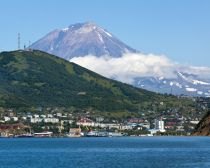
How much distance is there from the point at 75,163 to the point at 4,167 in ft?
52.1

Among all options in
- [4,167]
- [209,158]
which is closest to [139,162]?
[209,158]

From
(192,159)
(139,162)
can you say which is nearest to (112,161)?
(139,162)

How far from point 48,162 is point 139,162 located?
1921 centimetres

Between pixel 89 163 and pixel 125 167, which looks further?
pixel 89 163

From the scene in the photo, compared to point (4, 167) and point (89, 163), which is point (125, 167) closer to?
point (89, 163)

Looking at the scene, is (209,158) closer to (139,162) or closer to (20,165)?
(139,162)

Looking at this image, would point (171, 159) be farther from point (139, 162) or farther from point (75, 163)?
point (75, 163)

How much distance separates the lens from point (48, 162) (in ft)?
531

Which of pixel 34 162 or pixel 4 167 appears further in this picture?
pixel 34 162

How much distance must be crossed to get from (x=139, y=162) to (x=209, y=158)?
56.3 feet

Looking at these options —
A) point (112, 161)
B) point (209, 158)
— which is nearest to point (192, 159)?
point (209, 158)

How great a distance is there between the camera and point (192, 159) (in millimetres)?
164250

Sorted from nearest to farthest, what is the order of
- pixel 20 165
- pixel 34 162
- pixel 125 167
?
pixel 125 167, pixel 20 165, pixel 34 162

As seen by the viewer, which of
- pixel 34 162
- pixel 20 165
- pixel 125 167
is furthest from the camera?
pixel 34 162
